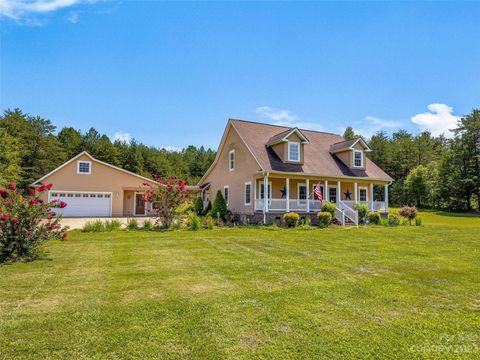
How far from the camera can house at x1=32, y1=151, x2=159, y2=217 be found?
25.6 metres

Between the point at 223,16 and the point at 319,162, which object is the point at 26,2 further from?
the point at 319,162

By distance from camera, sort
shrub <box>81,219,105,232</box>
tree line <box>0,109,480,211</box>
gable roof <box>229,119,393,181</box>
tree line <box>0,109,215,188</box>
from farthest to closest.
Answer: tree line <box>0,109,480,211</box>
tree line <box>0,109,215,188</box>
gable roof <box>229,119,393,181</box>
shrub <box>81,219,105,232</box>

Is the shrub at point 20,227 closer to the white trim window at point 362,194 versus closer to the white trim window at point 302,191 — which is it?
the white trim window at point 302,191

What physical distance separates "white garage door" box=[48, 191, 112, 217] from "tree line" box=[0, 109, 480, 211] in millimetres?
8340

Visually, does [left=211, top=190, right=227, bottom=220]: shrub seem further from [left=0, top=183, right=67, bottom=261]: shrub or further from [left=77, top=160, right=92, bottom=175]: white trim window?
[left=0, top=183, right=67, bottom=261]: shrub

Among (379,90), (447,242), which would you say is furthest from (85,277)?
(379,90)

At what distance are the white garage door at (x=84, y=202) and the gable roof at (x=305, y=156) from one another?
13.2m

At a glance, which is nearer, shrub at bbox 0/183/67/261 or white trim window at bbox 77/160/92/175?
shrub at bbox 0/183/67/261

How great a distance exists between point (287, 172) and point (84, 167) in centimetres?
1765

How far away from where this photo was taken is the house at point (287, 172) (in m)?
19.6

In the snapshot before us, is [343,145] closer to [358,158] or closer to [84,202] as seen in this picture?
[358,158]

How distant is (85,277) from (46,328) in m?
2.52

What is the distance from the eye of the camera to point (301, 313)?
4191mm

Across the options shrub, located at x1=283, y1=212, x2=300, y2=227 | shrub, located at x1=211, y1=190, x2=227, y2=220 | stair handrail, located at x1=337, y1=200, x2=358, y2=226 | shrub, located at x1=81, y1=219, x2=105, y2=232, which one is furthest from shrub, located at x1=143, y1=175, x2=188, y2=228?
stair handrail, located at x1=337, y1=200, x2=358, y2=226
